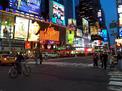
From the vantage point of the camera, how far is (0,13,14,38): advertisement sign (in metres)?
109

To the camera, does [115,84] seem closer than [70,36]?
Yes

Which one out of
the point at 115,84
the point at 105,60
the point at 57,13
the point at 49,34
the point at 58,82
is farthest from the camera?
the point at 57,13

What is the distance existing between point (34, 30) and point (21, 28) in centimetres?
1194

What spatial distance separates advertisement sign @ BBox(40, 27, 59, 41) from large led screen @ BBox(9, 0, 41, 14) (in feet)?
47.8

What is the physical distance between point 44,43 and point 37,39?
400 inches

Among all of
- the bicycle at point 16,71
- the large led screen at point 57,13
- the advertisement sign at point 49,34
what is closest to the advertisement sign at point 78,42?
the advertisement sign at point 49,34

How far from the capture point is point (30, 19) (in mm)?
125500

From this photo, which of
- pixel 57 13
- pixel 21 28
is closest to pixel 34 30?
pixel 21 28

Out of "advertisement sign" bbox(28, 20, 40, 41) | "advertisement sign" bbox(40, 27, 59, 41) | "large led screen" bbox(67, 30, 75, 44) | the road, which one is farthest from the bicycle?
"large led screen" bbox(67, 30, 75, 44)

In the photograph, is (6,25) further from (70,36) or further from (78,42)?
(78,42)

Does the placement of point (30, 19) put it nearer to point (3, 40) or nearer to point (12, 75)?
point (3, 40)

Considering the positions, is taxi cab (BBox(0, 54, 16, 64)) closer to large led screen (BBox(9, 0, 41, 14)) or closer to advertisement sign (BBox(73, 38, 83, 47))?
large led screen (BBox(9, 0, 41, 14))

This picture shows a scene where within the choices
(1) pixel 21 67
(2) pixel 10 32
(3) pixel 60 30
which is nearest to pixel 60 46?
(3) pixel 60 30

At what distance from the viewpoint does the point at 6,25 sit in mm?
110812
